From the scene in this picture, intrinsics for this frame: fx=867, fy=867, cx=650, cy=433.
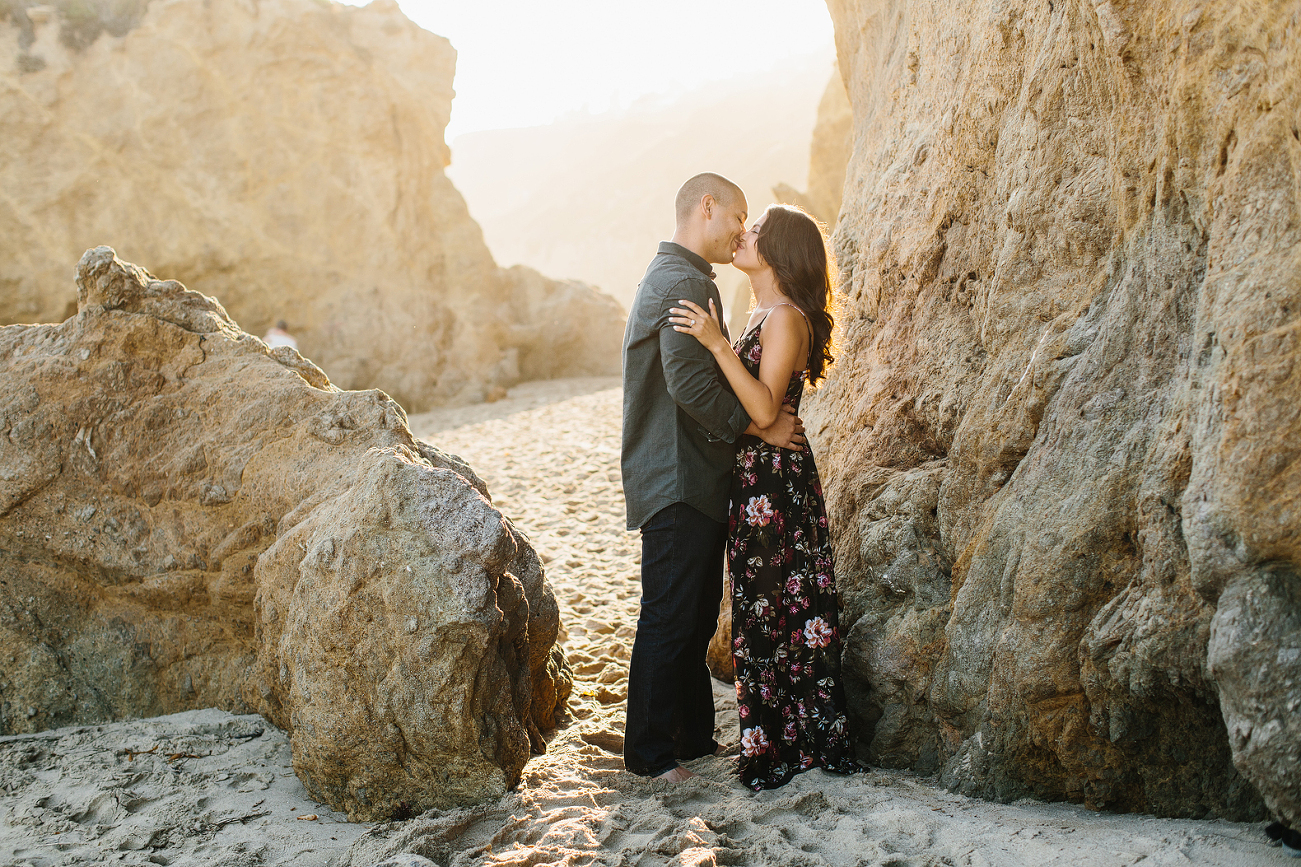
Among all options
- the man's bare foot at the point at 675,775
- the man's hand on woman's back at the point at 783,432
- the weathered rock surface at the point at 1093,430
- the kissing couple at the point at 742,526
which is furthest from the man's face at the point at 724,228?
the man's bare foot at the point at 675,775

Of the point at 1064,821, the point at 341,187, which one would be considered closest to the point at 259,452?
the point at 1064,821

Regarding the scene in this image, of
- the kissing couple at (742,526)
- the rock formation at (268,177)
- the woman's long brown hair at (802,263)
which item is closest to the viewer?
the kissing couple at (742,526)

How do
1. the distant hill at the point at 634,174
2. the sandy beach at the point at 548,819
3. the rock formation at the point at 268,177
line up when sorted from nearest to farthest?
the sandy beach at the point at 548,819 → the rock formation at the point at 268,177 → the distant hill at the point at 634,174

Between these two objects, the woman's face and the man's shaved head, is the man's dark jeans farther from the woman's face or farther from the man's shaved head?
the man's shaved head

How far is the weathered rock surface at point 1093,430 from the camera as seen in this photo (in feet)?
5.94

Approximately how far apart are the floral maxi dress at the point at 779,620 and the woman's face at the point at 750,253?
65 cm

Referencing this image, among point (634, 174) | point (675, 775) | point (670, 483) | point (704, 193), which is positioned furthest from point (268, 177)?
point (634, 174)

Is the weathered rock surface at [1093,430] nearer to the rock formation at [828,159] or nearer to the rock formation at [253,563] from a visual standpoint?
the rock formation at [253,563]

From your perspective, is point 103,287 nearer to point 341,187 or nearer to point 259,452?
point 259,452

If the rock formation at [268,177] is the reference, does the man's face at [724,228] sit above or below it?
below

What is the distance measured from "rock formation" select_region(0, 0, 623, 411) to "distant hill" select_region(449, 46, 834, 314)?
1210 inches

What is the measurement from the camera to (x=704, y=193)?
318 centimetres

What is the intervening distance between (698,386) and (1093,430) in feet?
3.86

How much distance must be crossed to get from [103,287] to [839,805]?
335cm
